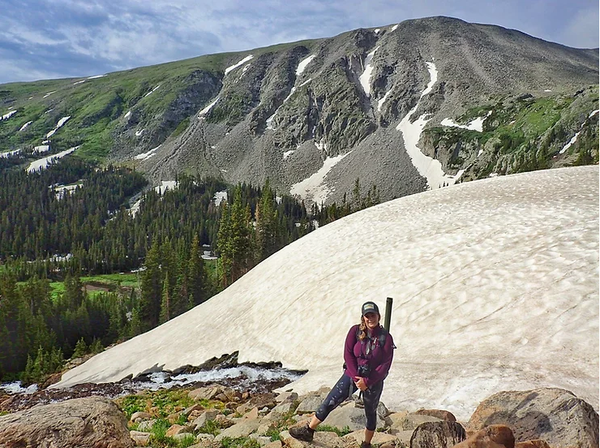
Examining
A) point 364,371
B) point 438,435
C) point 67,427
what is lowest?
point 438,435

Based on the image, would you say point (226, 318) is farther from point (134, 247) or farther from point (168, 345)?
point (134, 247)

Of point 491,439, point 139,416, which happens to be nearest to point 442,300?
point 491,439

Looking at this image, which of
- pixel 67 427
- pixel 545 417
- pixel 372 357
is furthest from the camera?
pixel 372 357

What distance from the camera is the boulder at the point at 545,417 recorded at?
6160mm

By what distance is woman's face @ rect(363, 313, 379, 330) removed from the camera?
7.54 metres

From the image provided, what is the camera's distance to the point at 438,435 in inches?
249

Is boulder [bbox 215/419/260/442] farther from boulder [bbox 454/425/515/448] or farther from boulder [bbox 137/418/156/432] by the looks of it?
boulder [bbox 454/425/515/448]

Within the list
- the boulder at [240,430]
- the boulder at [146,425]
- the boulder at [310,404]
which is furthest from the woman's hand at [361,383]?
the boulder at [146,425]

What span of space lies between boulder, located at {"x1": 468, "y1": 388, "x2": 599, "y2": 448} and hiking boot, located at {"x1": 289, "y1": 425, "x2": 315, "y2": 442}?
3037 mm

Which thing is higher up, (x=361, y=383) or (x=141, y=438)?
(x=361, y=383)

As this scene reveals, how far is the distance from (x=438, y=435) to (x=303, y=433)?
280cm

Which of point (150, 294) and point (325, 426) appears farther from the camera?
point (150, 294)

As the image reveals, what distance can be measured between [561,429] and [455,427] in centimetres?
167

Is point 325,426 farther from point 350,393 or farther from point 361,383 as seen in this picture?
point 361,383
